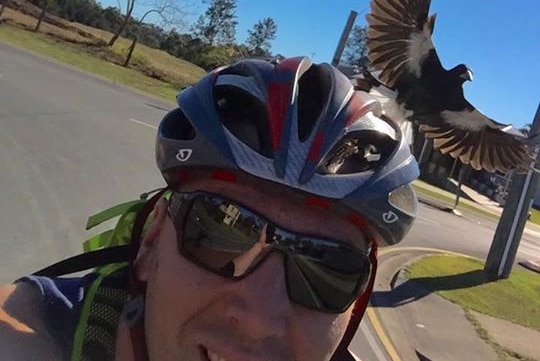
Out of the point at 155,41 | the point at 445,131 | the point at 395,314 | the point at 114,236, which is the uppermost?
the point at 155,41

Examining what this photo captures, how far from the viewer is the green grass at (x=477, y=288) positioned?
10.3m

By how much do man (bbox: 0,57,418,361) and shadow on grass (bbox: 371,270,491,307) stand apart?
706 cm

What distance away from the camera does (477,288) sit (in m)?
11.8

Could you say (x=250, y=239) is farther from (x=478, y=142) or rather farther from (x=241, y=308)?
(x=478, y=142)

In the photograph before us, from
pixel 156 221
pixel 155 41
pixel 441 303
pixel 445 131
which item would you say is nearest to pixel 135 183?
pixel 441 303

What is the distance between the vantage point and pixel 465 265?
539 inches

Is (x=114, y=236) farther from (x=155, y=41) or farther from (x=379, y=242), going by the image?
(x=155, y=41)

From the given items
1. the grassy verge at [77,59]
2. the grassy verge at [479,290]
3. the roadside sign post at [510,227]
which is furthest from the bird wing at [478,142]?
the grassy verge at [77,59]

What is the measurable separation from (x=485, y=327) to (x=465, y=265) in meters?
4.87

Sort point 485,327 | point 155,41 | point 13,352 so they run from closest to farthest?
point 13,352, point 485,327, point 155,41

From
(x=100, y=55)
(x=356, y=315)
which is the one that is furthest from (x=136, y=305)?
(x=100, y=55)

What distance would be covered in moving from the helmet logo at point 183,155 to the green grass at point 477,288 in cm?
893

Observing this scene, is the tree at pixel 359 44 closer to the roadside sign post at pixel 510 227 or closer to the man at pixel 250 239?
the man at pixel 250 239

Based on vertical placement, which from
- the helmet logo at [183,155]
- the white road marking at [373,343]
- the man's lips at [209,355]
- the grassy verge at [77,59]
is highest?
the grassy verge at [77,59]
